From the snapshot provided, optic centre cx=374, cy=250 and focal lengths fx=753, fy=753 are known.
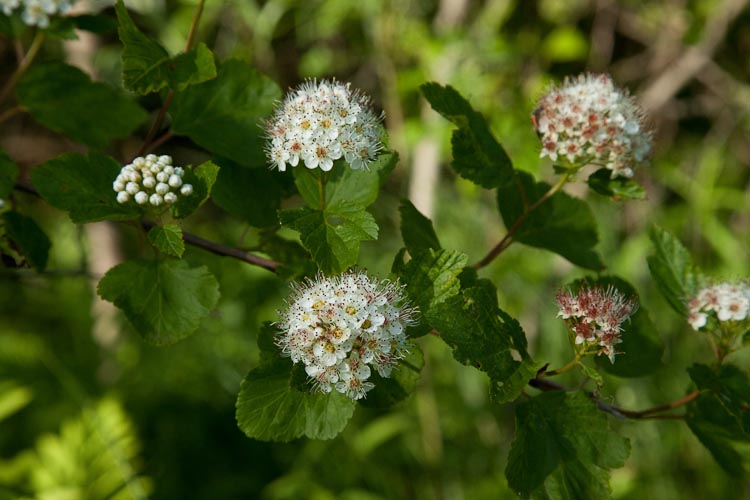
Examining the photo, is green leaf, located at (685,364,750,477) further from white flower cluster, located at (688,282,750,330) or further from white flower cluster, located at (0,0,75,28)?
white flower cluster, located at (0,0,75,28)

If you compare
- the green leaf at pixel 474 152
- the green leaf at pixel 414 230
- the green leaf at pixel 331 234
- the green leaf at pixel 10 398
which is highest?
the green leaf at pixel 474 152

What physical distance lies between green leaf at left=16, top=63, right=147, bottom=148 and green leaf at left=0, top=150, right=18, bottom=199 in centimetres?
17

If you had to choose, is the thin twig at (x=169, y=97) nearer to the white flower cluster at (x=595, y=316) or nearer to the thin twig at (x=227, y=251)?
the thin twig at (x=227, y=251)

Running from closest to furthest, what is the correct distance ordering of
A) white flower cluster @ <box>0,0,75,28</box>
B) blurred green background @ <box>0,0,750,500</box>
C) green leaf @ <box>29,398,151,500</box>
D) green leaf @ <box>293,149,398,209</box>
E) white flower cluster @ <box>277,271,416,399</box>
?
white flower cluster @ <box>277,271,416,399</box>, green leaf @ <box>293,149,398,209</box>, white flower cluster @ <box>0,0,75,28</box>, green leaf @ <box>29,398,151,500</box>, blurred green background @ <box>0,0,750,500</box>

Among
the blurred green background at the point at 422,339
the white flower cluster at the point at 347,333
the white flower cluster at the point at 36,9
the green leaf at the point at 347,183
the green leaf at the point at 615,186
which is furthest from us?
the blurred green background at the point at 422,339

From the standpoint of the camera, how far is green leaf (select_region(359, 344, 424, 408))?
82cm

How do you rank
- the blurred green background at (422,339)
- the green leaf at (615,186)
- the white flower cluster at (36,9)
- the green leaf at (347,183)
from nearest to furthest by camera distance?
1. the green leaf at (347,183)
2. the green leaf at (615,186)
3. the white flower cluster at (36,9)
4. the blurred green background at (422,339)

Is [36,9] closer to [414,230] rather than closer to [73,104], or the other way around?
[73,104]

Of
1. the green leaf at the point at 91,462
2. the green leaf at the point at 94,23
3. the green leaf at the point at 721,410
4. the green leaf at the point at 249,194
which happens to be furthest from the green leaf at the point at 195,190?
the green leaf at the point at 91,462

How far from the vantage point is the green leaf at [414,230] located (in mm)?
913

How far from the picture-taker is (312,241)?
750mm

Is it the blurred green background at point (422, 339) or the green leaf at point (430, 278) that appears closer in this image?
the green leaf at point (430, 278)

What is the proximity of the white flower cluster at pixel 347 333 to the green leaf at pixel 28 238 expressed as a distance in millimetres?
368

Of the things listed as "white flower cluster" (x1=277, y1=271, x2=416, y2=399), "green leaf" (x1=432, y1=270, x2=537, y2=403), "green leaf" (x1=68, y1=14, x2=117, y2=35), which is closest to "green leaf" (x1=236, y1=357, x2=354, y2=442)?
"white flower cluster" (x1=277, y1=271, x2=416, y2=399)
